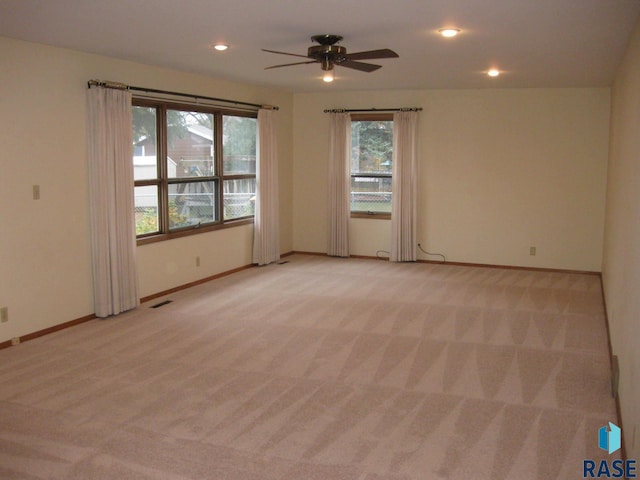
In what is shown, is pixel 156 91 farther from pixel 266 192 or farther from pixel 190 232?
pixel 266 192

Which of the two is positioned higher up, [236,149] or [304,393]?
[236,149]

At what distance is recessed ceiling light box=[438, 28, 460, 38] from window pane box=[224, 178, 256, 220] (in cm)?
406

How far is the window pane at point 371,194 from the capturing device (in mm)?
8914

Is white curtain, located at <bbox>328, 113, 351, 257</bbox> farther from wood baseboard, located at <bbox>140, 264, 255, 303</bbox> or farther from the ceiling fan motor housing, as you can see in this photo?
the ceiling fan motor housing

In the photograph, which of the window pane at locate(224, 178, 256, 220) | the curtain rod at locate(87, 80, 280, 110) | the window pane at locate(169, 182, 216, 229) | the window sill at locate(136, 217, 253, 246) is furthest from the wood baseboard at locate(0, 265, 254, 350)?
the curtain rod at locate(87, 80, 280, 110)

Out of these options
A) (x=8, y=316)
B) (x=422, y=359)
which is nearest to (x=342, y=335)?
(x=422, y=359)

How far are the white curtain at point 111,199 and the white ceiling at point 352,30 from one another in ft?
1.76

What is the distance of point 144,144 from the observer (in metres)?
6.37

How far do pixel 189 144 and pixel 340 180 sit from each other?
2.60 m

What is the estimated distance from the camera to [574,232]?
7.91 meters

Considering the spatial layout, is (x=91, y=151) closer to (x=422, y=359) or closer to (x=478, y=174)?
(x=422, y=359)

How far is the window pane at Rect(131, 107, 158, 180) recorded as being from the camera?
20.5 ft

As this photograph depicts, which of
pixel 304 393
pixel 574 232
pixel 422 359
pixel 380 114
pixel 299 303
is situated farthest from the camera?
pixel 380 114

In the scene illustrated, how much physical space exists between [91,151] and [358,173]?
4.42m
